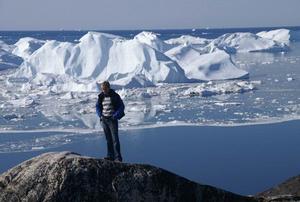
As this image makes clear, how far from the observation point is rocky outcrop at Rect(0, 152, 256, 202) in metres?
3.08

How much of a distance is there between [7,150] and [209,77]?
13696 millimetres

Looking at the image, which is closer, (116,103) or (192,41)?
(116,103)

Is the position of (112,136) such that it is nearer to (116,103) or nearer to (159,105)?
(116,103)

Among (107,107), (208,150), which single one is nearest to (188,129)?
(208,150)

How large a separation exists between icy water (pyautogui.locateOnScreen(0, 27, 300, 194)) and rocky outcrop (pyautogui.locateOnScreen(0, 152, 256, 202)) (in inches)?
245

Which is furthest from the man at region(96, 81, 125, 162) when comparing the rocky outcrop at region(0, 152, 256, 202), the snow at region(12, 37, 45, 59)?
the snow at region(12, 37, 45, 59)

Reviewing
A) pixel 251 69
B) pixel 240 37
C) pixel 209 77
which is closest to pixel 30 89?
pixel 209 77

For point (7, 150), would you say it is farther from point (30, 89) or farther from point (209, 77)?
point (209, 77)

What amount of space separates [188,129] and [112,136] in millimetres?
9703

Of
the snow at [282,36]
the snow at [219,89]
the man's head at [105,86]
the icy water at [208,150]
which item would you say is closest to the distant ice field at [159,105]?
the snow at [219,89]

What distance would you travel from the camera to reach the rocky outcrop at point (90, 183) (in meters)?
3.08

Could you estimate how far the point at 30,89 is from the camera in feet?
72.1

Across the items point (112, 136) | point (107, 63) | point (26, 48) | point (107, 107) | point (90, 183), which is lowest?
point (26, 48)

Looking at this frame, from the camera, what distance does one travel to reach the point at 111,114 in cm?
457
